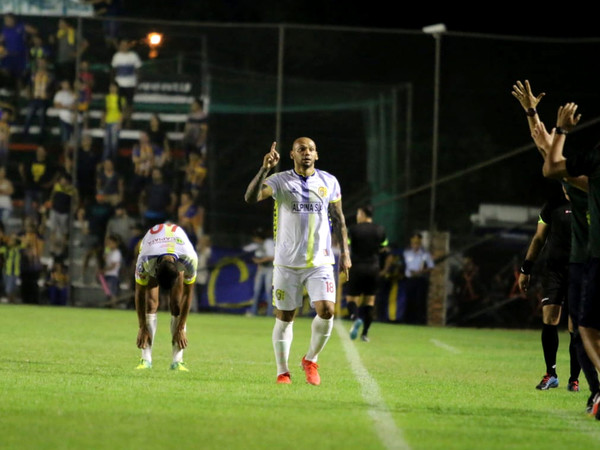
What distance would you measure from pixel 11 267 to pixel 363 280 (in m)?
9.30

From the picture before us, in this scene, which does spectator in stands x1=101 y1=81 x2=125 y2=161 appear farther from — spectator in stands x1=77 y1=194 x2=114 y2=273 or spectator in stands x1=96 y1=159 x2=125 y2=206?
spectator in stands x1=77 y1=194 x2=114 y2=273

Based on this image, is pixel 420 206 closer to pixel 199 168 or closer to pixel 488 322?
pixel 488 322

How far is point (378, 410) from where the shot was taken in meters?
9.98

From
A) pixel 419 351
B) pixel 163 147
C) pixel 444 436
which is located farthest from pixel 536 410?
pixel 163 147

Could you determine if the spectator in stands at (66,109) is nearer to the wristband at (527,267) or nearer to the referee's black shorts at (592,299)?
Result: the wristband at (527,267)

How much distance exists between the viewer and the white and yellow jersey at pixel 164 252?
13.1 metres

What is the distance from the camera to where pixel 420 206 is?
91.6 feet

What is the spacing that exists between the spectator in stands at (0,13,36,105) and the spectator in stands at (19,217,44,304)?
2981 millimetres

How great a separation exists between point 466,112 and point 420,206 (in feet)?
7.14

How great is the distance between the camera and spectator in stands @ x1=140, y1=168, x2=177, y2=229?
1098 inches

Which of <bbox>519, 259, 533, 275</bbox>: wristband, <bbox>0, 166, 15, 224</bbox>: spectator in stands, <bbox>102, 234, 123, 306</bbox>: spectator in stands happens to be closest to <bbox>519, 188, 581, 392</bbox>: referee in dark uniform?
<bbox>519, 259, 533, 275</bbox>: wristband

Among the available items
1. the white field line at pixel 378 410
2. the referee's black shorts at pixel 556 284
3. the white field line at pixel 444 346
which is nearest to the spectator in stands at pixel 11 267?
the white field line at pixel 444 346

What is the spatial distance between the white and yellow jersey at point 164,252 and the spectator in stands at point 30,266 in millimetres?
15263

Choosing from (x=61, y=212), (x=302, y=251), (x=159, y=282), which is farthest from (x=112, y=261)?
(x=302, y=251)
